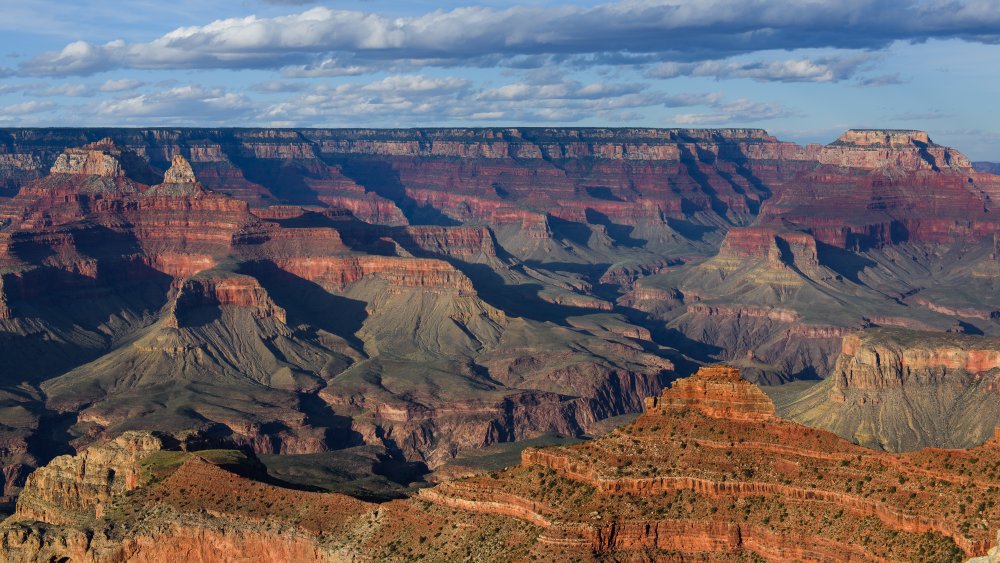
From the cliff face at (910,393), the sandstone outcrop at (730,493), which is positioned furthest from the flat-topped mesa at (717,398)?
the cliff face at (910,393)

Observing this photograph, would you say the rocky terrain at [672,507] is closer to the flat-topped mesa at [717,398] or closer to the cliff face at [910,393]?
the flat-topped mesa at [717,398]

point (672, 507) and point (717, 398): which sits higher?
point (717, 398)

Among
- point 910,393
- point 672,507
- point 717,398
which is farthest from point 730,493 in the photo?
point 910,393

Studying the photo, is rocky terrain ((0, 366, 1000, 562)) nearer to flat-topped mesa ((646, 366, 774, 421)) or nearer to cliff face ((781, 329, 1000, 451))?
flat-topped mesa ((646, 366, 774, 421))

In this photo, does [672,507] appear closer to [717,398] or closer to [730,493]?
[730,493]

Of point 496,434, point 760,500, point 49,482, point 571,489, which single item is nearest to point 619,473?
point 571,489

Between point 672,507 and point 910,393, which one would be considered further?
point 910,393
